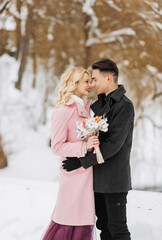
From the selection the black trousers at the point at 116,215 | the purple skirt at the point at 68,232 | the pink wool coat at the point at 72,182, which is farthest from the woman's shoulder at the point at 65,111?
the purple skirt at the point at 68,232

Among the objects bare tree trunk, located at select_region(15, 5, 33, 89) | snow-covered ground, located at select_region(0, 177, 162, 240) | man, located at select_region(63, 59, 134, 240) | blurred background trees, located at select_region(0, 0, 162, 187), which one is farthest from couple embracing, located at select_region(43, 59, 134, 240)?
bare tree trunk, located at select_region(15, 5, 33, 89)

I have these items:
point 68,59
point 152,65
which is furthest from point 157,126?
point 68,59

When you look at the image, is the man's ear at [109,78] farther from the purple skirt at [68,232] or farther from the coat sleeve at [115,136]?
the purple skirt at [68,232]

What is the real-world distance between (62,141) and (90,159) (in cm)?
18

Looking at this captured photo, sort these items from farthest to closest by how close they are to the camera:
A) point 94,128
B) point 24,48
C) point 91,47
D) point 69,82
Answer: point 24,48 → point 91,47 → point 69,82 → point 94,128

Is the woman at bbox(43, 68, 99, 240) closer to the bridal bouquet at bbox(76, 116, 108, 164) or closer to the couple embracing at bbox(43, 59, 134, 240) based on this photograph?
the couple embracing at bbox(43, 59, 134, 240)

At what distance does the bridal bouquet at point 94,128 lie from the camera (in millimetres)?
1439

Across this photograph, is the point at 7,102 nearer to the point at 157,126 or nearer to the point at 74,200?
the point at 157,126

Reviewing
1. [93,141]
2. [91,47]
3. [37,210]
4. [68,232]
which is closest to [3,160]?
[37,210]

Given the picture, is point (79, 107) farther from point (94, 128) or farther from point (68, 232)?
point (68, 232)

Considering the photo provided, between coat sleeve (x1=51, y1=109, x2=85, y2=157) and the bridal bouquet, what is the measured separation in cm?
8

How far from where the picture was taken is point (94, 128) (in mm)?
1439

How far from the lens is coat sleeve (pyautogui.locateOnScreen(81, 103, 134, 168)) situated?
4.89 feet

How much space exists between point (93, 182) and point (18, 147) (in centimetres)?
266
